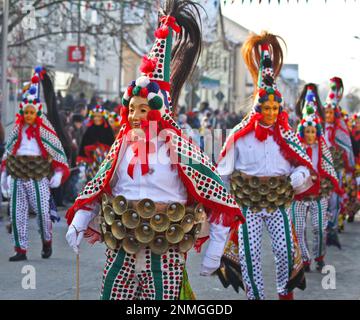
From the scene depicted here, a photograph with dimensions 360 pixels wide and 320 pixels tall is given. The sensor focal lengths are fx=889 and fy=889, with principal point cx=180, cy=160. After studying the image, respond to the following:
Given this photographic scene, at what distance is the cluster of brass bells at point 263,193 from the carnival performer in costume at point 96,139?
6752 millimetres

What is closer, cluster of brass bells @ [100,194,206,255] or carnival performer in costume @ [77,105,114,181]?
cluster of brass bells @ [100,194,206,255]

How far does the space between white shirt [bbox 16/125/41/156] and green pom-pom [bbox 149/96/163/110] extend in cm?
538

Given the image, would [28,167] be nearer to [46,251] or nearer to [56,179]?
[56,179]

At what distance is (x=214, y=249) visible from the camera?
5.36 meters

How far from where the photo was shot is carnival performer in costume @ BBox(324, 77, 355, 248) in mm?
12477

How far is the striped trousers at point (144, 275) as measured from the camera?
17.2 feet

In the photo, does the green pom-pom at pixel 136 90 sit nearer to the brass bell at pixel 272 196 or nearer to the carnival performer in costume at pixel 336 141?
the brass bell at pixel 272 196

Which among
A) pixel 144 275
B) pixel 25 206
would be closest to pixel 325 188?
pixel 25 206

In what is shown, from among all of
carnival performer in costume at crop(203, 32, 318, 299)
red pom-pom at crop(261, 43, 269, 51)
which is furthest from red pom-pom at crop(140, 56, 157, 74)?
red pom-pom at crop(261, 43, 269, 51)

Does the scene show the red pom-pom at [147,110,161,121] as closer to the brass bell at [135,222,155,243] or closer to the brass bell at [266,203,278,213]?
the brass bell at [135,222,155,243]

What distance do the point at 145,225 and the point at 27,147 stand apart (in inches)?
217

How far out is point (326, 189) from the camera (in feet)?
34.3
